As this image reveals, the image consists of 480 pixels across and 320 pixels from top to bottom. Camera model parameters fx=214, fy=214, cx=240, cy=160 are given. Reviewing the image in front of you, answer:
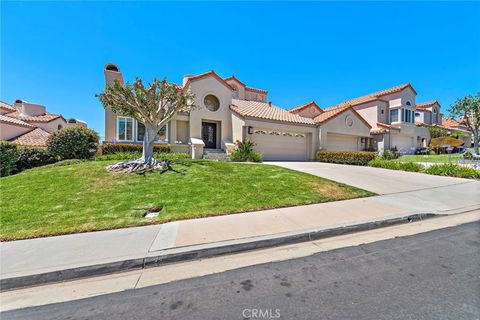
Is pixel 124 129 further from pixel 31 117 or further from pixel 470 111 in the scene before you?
pixel 470 111

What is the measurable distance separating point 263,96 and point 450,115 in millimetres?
20227

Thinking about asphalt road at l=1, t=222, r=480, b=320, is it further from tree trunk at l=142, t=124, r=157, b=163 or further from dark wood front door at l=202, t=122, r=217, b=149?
dark wood front door at l=202, t=122, r=217, b=149

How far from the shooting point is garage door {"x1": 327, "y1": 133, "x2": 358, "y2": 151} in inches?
791

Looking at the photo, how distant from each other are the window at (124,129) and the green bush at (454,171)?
18855mm

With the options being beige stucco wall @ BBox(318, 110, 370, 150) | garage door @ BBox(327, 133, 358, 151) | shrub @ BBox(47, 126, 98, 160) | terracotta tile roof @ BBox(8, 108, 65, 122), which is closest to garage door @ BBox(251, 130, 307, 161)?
beige stucco wall @ BBox(318, 110, 370, 150)

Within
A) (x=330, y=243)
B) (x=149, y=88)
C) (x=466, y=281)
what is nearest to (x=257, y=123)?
(x=149, y=88)

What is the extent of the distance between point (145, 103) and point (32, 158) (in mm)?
8126

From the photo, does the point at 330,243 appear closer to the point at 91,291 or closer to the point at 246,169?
the point at 91,291

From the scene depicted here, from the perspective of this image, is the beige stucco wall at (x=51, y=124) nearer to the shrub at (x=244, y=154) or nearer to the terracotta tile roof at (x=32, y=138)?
the terracotta tile roof at (x=32, y=138)

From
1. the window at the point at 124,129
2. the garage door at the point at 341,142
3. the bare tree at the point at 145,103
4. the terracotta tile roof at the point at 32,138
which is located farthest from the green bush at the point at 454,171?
the terracotta tile roof at the point at 32,138

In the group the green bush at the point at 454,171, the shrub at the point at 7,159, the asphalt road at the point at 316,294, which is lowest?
the asphalt road at the point at 316,294

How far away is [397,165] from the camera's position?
13.2 m

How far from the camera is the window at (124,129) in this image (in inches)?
597

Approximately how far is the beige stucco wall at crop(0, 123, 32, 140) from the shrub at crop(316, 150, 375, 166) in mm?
24940
